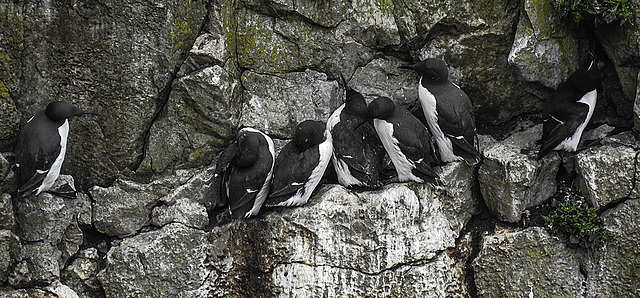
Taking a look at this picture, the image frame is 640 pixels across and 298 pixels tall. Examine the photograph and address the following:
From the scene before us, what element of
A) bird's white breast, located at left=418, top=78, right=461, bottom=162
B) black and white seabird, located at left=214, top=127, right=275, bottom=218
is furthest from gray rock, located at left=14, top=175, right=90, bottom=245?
bird's white breast, located at left=418, top=78, right=461, bottom=162

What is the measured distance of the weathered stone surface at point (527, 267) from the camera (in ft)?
22.5

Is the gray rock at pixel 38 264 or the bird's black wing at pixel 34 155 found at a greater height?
the bird's black wing at pixel 34 155

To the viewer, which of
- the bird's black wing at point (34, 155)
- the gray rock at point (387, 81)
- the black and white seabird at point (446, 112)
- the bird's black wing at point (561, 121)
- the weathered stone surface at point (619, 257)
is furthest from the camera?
the gray rock at point (387, 81)

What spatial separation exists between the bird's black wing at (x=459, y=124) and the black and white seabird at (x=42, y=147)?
10.4ft

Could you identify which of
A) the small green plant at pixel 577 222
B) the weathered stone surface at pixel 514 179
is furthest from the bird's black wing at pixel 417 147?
the small green plant at pixel 577 222

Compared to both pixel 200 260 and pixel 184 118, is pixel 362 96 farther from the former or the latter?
pixel 200 260

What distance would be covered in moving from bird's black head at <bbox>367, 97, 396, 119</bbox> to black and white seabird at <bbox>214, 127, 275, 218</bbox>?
3.20ft

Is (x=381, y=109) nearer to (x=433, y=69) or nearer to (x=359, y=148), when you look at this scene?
(x=359, y=148)

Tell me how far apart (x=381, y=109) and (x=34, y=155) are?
2.97m

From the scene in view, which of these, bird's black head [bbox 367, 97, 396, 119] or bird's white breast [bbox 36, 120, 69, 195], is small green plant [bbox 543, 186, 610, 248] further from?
bird's white breast [bbox 36, 120, 69, 195]

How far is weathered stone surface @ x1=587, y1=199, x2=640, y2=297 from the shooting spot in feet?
22.0

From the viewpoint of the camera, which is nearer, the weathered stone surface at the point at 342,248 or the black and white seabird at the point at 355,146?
the weathered stone surface at the point at 342,248

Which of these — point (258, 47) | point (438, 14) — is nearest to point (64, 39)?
point (258, 47)

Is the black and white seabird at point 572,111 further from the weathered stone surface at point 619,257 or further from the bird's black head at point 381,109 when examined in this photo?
the bird's black head at point 381,109
